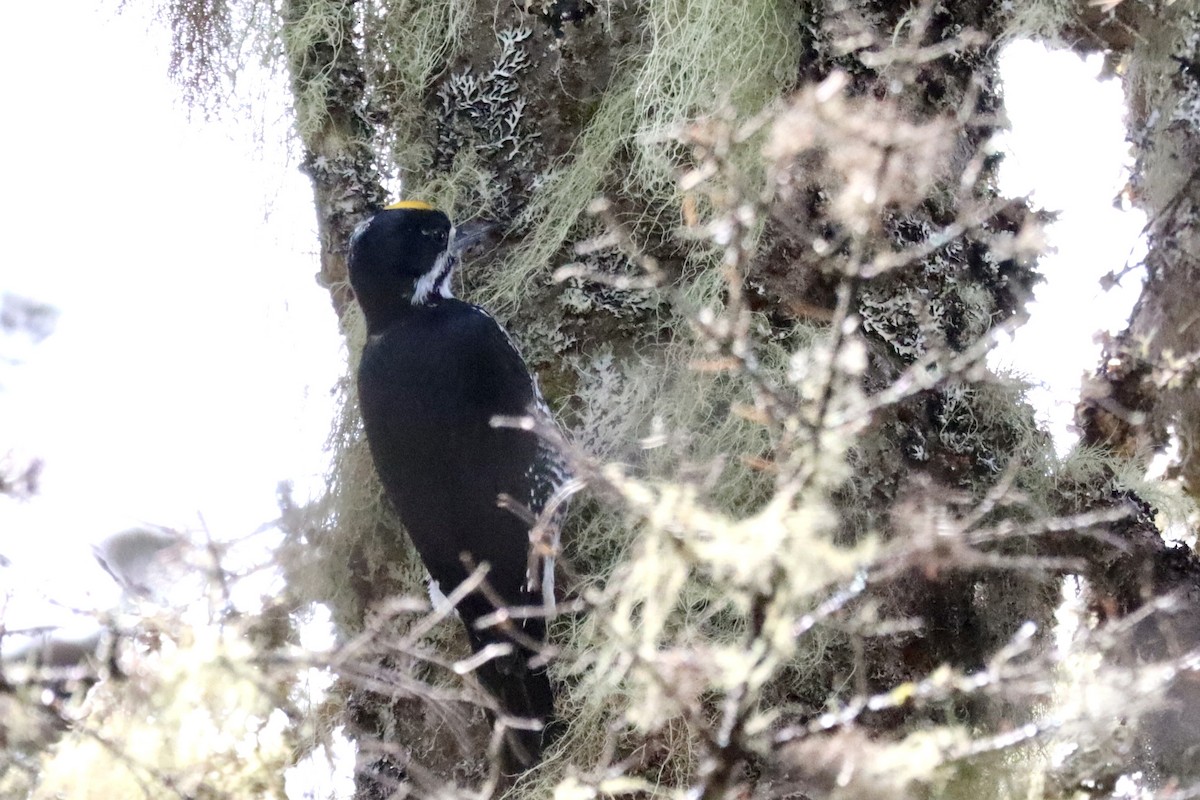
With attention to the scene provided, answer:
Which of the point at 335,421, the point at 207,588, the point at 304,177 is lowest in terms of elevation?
the point at 207,588

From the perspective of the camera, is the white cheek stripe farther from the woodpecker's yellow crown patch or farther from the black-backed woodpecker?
the woodpecker's yellow crown patch

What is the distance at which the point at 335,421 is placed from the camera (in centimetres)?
351

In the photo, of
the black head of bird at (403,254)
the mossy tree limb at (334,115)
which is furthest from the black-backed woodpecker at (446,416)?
the mossy tree limb at (334,115)

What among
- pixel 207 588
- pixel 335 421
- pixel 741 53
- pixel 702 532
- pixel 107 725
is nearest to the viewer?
pixel 702 532

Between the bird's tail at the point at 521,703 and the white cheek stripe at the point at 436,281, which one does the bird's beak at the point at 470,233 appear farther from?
the bird's tail at the point at 521,703

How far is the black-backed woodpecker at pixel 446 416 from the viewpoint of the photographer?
10.5 feet

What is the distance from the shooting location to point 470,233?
11.0ft

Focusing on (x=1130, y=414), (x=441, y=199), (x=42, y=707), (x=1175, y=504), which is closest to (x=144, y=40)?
(x=441, y=199)

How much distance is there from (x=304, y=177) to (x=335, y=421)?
23.4 inches

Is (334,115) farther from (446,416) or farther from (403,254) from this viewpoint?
(446,416)

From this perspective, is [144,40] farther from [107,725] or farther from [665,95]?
[107,725]

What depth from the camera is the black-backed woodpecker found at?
10.5 feet

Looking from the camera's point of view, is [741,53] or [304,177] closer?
[741,53]

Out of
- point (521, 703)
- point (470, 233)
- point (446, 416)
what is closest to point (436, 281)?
point (470, 233)
